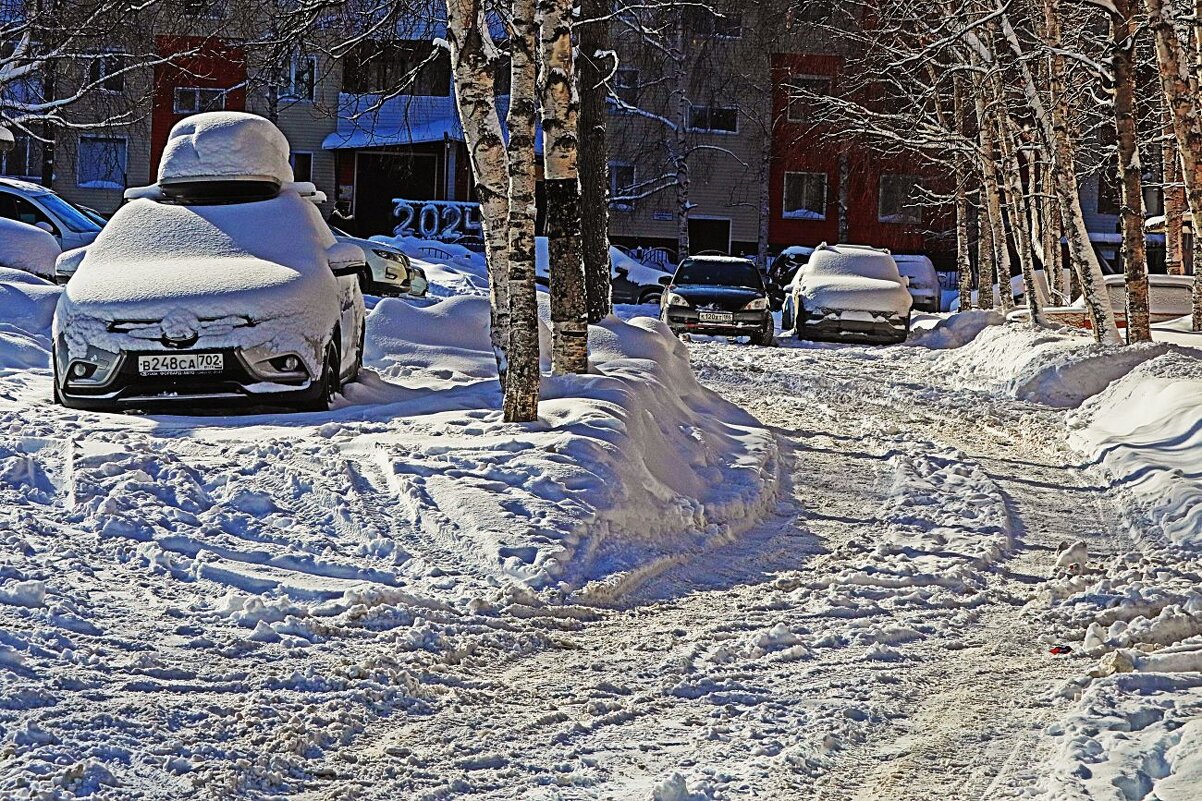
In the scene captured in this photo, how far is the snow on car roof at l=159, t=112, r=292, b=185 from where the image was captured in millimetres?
12031

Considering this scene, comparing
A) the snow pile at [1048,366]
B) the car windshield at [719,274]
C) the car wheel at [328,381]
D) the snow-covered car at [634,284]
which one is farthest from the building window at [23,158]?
the car wheel at [328,381]

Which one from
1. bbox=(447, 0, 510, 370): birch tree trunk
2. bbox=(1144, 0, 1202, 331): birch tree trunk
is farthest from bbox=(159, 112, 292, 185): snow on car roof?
bbox=(1144, 0, 1202, 331): birch tree trunk

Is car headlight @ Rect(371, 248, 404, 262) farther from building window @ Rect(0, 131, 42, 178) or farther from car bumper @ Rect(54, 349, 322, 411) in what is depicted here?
building window @ Rect(0, 131, 42, 178)

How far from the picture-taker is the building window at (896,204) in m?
48.7

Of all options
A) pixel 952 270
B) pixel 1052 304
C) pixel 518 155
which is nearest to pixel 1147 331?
pixel 1052 304

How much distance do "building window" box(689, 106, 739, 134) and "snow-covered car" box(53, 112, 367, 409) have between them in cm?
3762

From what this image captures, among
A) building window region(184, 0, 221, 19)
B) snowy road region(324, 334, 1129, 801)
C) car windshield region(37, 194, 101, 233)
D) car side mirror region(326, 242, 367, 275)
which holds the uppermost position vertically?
building window region(184, 0, 221, 19)

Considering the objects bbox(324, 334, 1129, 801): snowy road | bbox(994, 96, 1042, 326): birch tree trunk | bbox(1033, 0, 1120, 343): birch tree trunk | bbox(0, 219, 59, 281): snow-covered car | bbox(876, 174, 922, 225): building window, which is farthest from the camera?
bbox(876, 174, 922, 225): building window

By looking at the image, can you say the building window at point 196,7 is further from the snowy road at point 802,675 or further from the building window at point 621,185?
the building window at point 621,185

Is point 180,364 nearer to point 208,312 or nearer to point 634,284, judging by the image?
point 208,312

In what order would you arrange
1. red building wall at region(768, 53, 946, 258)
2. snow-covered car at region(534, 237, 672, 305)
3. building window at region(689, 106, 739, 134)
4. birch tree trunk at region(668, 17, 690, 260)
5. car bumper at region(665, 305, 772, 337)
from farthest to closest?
building window at region(689, 106, 739, 134) < red building wall at region(768, 53, 946, 258) < birch tree trunk at region(668, 17, 690, 260) < snow-covered car at region(534, 237, 672, 305) < car bumper at region(665, 305, 772, 337)

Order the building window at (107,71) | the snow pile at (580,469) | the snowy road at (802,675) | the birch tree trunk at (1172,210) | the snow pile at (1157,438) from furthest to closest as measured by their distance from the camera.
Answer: the building window at (107,71), the birch tree trunk at (1172,210), the snow pile at (1157,438), the snow pile at (580,469), the snowy road at (802,675)

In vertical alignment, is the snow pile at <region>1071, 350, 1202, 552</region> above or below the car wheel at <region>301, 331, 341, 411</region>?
below

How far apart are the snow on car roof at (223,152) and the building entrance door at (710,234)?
38.8 metres
